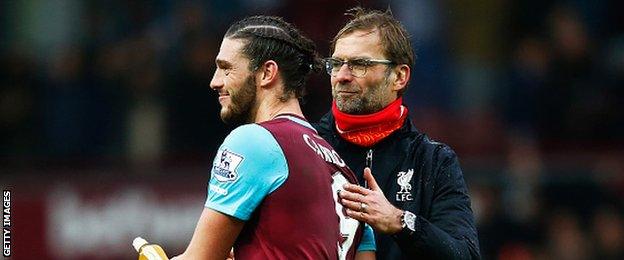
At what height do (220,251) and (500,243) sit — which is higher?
(220,251)

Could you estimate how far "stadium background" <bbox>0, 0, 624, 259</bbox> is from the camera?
1073cm

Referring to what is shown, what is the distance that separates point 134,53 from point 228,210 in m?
7.39

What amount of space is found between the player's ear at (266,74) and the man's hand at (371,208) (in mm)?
481

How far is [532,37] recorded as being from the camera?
40.0 feet

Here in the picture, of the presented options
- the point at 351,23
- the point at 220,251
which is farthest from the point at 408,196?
the point at 220,251

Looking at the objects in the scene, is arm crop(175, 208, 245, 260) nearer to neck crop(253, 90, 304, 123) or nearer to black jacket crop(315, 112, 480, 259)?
neck crop(253, 90, 304, 123)

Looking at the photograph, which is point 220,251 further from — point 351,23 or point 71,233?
point 71,233

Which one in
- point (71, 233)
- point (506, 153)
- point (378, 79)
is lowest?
point (71, 233)

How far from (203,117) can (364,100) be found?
5.76 m

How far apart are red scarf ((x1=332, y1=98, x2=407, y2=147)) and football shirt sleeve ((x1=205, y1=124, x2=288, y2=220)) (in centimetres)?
97

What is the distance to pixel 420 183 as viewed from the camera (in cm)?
540

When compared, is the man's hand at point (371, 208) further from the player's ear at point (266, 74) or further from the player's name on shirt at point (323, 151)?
the player's ear at point (266, 74)

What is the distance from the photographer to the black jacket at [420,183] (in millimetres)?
5230

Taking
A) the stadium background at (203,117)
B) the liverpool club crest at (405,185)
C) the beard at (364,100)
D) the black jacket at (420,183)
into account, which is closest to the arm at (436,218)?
the black jacket at (420,183)
